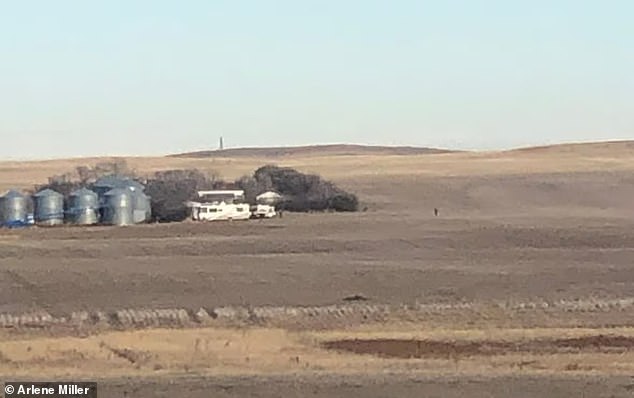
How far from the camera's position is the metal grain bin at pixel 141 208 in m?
62.5

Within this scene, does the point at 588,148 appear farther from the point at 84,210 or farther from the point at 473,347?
the point at 473,347

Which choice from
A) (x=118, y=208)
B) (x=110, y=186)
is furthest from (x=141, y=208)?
(x=110, y=186)

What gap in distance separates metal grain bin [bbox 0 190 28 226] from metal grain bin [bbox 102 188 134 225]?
3.68 m

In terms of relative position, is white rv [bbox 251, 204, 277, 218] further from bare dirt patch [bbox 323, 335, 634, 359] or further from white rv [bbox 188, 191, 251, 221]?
bare dirt patch [bbox 323, 335, 634, 359]

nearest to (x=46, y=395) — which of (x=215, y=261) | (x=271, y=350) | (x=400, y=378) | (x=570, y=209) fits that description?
(x=400, y=378)

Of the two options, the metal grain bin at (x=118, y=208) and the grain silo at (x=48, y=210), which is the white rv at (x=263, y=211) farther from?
the grain silo at (x=48, y=210)

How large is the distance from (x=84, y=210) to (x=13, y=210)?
9.91 feet

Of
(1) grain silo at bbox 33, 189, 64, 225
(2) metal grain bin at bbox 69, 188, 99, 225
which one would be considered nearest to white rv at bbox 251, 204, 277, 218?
(2) metal grain bin at bbox 69, 188, 99, 225

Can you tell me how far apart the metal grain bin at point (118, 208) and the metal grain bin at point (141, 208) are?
0.80 ft

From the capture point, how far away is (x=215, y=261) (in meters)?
40.0

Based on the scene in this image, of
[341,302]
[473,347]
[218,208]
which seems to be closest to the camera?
[473,347]

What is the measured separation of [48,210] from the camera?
211 ft

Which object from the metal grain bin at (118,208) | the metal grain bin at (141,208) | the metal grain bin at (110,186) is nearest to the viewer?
the metal grain bin at (118,208)

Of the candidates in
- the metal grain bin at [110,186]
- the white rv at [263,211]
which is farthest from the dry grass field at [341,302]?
Result: the metal grain bin at [110,186]
